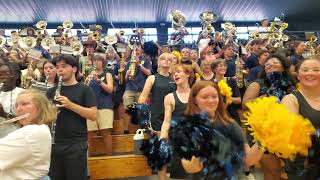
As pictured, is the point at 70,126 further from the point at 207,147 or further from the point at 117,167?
the point at 207,147

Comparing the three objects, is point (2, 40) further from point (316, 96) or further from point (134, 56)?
point (316, 96)

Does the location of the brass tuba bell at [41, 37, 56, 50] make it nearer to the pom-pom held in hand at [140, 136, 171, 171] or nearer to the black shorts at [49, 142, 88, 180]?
the pom-pom held in hand at [140, 136, 171, 171]

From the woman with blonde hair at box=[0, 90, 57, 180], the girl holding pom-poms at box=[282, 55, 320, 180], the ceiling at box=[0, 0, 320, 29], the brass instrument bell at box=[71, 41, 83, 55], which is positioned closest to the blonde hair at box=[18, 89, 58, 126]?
the woman with blonde hair at box=[0, 90, 57, 180]

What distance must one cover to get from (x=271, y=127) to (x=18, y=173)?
1258 millimetres

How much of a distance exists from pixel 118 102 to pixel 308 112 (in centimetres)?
351

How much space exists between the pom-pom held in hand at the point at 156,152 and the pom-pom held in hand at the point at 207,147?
1054 millimetres

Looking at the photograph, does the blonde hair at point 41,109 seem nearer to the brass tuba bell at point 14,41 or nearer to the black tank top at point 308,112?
the black tank top at point 308,112

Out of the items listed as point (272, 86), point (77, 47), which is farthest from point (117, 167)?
point (77, 47)

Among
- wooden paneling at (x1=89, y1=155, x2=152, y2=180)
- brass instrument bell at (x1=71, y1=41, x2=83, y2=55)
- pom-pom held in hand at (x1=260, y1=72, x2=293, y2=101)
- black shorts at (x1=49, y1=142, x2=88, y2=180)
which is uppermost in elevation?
brass instrument bell at (x1=71, y1=41, x2=83, y2=55)

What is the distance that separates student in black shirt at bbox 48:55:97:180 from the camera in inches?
118

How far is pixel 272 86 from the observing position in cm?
346

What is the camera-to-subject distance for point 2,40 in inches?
294

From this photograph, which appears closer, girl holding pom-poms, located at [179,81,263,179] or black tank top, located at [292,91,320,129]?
girl holding pom-poms, located at [179,81,263,179]

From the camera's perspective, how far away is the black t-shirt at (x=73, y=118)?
A: 3053mm
